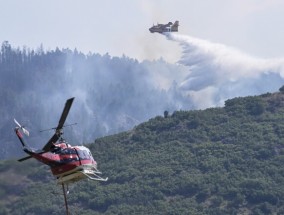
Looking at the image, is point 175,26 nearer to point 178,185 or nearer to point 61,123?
point 178,185

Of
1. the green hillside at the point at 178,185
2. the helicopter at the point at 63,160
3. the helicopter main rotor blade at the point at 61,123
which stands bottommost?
the helicopter at the point at 63,160

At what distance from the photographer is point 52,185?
185 metres

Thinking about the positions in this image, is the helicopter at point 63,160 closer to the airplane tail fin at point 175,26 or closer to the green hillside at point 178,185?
the green hillside at point 178,185

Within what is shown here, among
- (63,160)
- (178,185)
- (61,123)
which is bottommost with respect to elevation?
(63,160)

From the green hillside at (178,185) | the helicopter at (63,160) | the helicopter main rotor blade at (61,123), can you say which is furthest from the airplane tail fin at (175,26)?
the helicopter main rotor blade at (61,123)

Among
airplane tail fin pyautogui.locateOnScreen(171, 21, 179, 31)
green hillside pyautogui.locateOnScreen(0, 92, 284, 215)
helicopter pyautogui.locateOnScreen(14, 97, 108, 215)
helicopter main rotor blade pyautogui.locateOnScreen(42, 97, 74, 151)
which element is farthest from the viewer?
airplane tail fin pyautogui.locateOnScreen(171, 21, 179, 31)

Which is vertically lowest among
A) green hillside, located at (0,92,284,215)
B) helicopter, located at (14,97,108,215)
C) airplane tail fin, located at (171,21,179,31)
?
helicopter, located at (14,97,108,215)

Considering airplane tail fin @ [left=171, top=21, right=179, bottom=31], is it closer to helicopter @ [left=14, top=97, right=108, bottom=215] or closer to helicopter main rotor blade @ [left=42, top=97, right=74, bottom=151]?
helicopter @ [left=14, top=97, right=108, bottom=215]

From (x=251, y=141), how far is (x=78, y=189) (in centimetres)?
3180

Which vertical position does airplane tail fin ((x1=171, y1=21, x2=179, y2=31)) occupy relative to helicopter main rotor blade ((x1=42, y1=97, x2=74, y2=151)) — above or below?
above

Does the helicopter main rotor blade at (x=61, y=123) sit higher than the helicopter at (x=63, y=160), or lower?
higher

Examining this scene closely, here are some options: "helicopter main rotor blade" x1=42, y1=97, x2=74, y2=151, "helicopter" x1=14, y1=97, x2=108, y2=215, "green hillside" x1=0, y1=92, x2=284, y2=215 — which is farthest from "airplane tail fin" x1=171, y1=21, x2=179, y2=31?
"helicopter main rotor blade" x1=42, y1=97, x2=74, y2=151

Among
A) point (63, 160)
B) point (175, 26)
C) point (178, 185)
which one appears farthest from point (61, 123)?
point (175, 26)

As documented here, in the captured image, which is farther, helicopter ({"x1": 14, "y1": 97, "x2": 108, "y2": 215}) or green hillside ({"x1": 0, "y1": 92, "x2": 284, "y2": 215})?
green hillside ({"x1": 0, "y1": 92, "x2": 284, "y2": 215})
